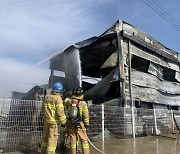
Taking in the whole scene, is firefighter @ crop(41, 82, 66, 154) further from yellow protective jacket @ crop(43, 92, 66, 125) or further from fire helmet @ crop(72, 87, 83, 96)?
fire helmet @ crop(72, 87, 83, 96)

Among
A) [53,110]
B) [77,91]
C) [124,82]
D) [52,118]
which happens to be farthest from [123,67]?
[52,118]

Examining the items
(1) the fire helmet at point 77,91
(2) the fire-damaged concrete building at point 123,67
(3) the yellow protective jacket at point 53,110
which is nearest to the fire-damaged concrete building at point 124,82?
(2) the fire-damaged concrete building at point 123,67

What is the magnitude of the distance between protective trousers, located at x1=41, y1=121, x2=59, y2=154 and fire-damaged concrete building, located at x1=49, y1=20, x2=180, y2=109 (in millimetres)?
7201

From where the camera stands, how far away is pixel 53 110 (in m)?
5.58

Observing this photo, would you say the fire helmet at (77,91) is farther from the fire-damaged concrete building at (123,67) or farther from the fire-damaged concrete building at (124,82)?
the fire-damaged concrete building at (123,67)

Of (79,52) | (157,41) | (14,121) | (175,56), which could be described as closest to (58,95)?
(14,121)

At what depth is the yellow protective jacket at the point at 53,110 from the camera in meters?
5.47

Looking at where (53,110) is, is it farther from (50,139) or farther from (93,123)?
(93,123)

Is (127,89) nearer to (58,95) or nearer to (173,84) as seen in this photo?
(173,84)

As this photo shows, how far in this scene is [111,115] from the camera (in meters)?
10.4

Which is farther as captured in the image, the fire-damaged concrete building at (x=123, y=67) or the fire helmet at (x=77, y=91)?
the fire-damaged concrete building at (x=123, y=67)

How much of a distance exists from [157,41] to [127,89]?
5.51 meters

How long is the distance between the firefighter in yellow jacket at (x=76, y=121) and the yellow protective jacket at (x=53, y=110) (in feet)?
1.14

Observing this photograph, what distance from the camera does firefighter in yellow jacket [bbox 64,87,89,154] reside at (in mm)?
5711
